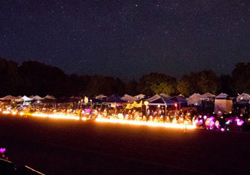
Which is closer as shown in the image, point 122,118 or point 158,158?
point 158,158

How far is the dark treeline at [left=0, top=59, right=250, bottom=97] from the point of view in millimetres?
76375

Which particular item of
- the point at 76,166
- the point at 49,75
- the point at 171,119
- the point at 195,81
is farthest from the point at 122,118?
the point at 49,75

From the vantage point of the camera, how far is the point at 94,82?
95.1 metres

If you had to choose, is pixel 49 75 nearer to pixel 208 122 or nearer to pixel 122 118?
pixel 122 118

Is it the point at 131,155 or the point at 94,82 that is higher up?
the point at 94,82

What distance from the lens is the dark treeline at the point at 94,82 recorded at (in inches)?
3007

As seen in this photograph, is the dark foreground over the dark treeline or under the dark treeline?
under

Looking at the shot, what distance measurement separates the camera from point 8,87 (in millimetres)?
76875

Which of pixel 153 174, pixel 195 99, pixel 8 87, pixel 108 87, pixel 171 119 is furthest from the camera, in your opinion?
pixel 108 87

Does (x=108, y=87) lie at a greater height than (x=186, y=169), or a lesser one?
greater

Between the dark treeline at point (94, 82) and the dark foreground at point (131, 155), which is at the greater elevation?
the dark treeline at point (94, 82)

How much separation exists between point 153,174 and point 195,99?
42.9 metres

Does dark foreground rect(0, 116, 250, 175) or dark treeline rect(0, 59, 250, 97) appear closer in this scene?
dark foreground rect(0, 116, 250, 175)

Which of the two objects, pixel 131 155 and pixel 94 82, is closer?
pixel 131 155
